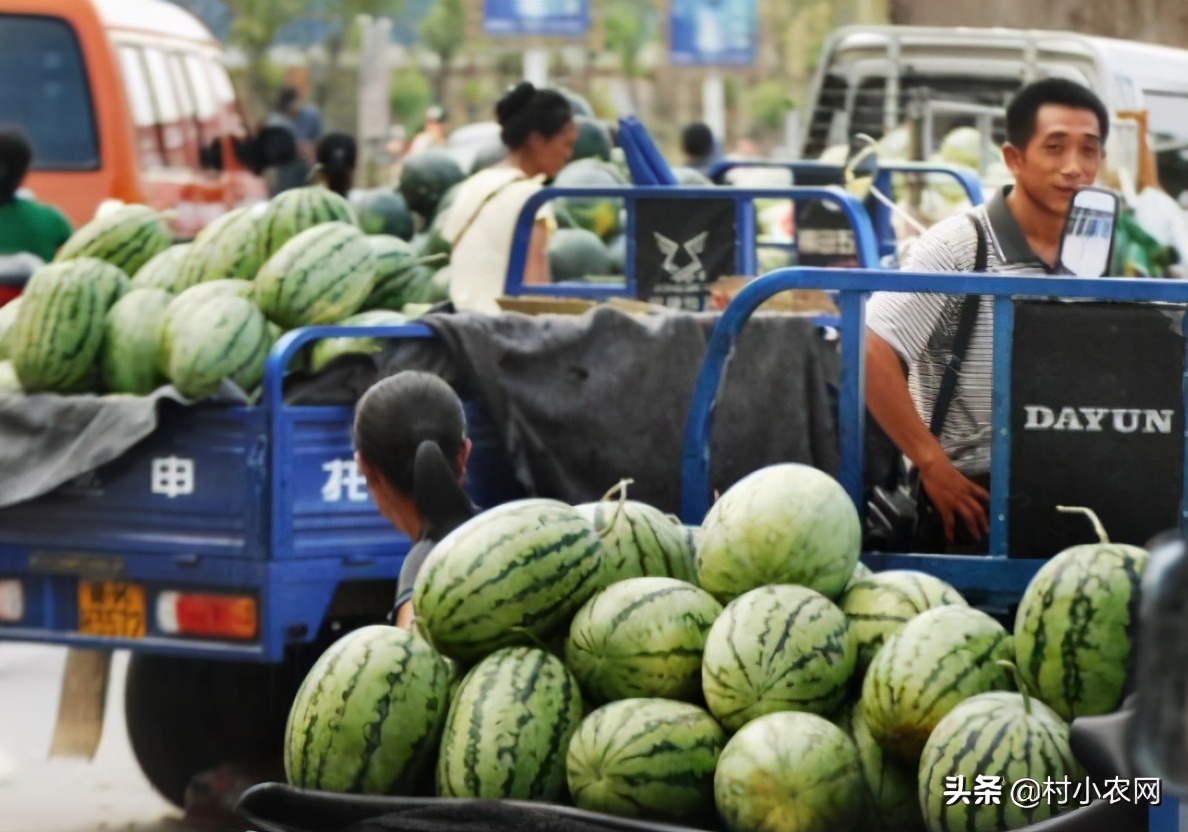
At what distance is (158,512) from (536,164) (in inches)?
147

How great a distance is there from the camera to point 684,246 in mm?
7387

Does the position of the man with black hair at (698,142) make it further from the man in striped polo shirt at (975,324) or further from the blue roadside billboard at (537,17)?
the man in striped polo shirt at (975,324)

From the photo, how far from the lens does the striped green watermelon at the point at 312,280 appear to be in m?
5.66

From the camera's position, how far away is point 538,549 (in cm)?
325

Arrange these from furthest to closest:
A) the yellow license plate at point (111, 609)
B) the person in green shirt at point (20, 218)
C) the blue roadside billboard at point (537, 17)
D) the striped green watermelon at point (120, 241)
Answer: the blue roadside billboard at point (537, 17) → the person in green shirt at point (20, 218) → the striped green watermelon at point (120, 241) → the yellow license plate at point (111, 609)

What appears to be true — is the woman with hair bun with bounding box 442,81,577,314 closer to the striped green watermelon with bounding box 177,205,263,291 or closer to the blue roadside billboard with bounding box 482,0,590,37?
the striped green watermelon with bounding box 177,205,263,291

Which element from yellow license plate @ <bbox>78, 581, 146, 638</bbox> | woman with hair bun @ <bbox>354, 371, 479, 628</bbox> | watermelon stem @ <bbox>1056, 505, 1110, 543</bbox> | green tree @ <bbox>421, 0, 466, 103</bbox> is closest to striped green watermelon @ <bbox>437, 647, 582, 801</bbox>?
watermelon stem @ <bbox>1056, 505, 1110, 543</bbox>

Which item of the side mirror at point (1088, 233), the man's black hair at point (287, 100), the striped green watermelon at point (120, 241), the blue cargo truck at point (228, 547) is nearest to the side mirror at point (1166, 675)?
the side mirror at point (1088, 233)

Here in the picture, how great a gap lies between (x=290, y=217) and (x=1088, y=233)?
2.60 meters

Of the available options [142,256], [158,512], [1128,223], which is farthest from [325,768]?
[1128,223]

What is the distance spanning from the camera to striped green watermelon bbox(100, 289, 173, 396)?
5.48 metres

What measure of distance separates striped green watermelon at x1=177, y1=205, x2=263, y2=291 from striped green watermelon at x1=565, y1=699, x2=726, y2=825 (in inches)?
128

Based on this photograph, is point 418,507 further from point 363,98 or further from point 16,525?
point 363,98

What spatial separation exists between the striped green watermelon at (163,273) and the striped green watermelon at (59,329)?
0.31 metres
